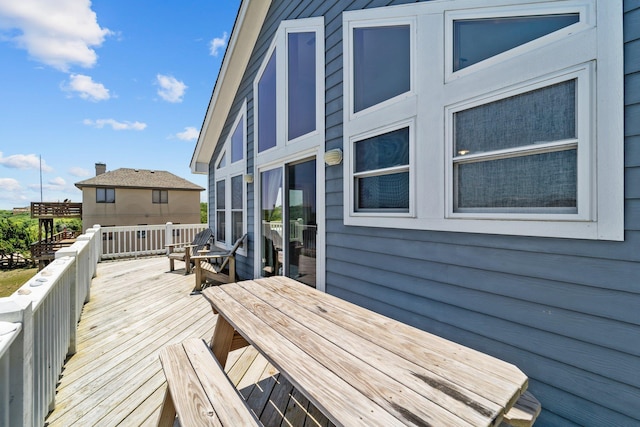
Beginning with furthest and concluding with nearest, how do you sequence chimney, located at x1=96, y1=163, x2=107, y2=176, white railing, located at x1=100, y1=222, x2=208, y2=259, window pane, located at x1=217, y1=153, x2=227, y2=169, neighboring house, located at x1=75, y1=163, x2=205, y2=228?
chimney, located at x1=96, y1=163, x2=107, y2=176 < neighboring house, located at x1=75, y1=163, x2=205, y2=228 < white railing, located at x1=100, y1=222, x2=208, y2=259 < window pane, located at x1=217, y1=153, x2=227, y2=169

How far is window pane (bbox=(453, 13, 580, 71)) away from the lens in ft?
5.37

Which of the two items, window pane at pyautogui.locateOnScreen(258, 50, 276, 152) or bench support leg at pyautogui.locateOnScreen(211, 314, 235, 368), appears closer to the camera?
bench support leg at pyautogui.locateOnScreen(211, 314, 235, 368)

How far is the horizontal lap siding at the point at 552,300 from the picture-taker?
1346 millimetres

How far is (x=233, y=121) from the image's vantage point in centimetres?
584

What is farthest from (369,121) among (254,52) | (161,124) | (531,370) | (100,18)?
(161,124)

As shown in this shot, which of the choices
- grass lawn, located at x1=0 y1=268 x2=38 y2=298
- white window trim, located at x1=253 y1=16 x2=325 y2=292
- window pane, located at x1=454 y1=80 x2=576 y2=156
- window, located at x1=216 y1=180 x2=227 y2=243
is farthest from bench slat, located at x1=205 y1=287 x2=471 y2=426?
grass lawn, located at x1=0 y1=268 x2=38 y2=298

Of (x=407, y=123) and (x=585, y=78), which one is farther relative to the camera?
(x=407, y=123)

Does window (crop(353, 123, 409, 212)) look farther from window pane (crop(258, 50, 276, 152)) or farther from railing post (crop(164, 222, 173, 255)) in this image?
railing post (crop(164, 222, 173, 255))

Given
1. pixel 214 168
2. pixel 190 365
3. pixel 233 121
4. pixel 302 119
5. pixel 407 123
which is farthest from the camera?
pixel 214 168

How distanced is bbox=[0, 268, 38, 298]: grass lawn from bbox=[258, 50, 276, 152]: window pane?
16.4 meters

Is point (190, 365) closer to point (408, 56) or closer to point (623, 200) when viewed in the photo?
point (623, 200)

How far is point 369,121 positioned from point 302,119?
130 cm

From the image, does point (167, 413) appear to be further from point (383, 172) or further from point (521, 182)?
point (521, 182)

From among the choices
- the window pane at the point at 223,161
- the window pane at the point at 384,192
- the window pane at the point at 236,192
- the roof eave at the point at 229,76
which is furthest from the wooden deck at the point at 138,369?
the roof eave at the point at 229,76
